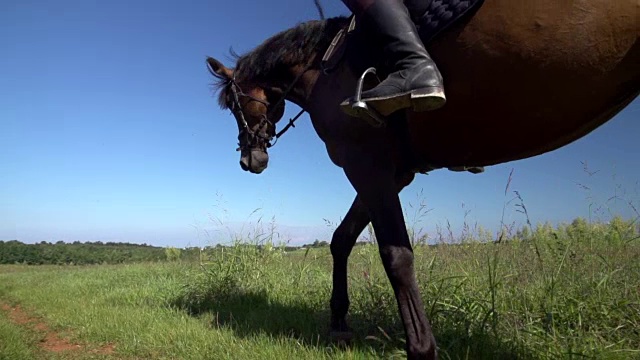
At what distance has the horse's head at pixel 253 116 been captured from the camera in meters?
3.84

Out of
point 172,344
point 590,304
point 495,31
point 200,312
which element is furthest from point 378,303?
point 495,31

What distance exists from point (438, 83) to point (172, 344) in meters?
3.29

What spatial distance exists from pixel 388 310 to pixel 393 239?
164 centimetres

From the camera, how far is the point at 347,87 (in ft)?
9.08

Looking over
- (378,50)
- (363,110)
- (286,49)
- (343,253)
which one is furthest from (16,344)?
(378,50)

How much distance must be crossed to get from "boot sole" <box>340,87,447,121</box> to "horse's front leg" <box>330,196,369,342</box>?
1.57 metres

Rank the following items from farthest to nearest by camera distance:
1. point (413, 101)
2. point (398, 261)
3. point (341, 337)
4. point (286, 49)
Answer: point (286, 49), point (341, 337), point (398, 261), point (413, 101)

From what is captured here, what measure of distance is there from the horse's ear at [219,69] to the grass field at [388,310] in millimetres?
2495

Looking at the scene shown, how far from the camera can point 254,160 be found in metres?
3.90

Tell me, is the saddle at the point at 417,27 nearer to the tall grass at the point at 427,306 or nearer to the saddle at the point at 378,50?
the saddle at the point at 378,50

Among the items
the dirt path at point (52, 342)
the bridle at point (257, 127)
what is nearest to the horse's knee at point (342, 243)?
the bridle at point (257, 127)

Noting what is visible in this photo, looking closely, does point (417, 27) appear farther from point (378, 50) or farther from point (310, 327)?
point (310, 327)

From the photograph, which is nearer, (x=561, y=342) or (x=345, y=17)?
(x=561, y=342)

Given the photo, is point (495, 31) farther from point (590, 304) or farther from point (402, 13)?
point (590, 304)
